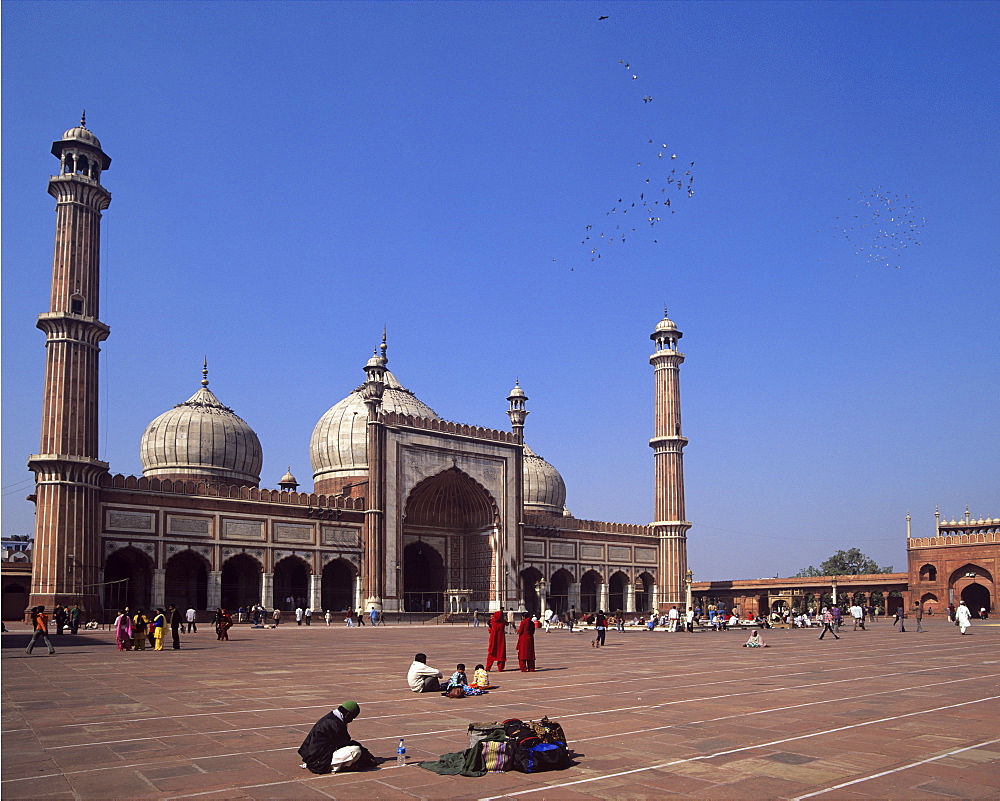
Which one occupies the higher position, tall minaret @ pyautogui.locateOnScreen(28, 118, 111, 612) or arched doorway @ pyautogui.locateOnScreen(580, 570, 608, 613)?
tall minaret @ pyautogui.locateOnScreen(28, 118, 111, 612)

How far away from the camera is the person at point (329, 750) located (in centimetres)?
637

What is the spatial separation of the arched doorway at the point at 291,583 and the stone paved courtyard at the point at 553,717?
22.7 metres

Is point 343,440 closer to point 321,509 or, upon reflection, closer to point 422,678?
point 321,509

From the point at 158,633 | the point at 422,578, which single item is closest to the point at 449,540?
the point at 422,578

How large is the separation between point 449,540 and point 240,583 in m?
10.4

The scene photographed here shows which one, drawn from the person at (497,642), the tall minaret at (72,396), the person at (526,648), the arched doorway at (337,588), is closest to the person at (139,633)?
the person at (497,642)

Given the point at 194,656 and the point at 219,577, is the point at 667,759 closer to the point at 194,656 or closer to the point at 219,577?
the point at 194,656

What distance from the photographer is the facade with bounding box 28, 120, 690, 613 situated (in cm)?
3120

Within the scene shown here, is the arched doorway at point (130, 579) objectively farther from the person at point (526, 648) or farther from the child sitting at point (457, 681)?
the child sitting at point (457, 681)

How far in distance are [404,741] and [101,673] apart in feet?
26.5

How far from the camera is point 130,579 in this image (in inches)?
1372

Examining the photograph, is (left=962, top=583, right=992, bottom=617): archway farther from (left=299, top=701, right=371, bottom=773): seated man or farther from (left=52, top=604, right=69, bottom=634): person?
(left=299, top=701, right=371, bottom=773): seated man

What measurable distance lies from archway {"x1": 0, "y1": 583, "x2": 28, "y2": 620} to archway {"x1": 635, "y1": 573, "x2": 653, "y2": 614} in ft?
99.9

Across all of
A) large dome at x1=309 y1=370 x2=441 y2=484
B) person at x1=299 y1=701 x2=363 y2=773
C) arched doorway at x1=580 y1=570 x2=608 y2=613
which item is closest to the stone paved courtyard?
person at x1=299 y1=701 x2=363 y2=773
